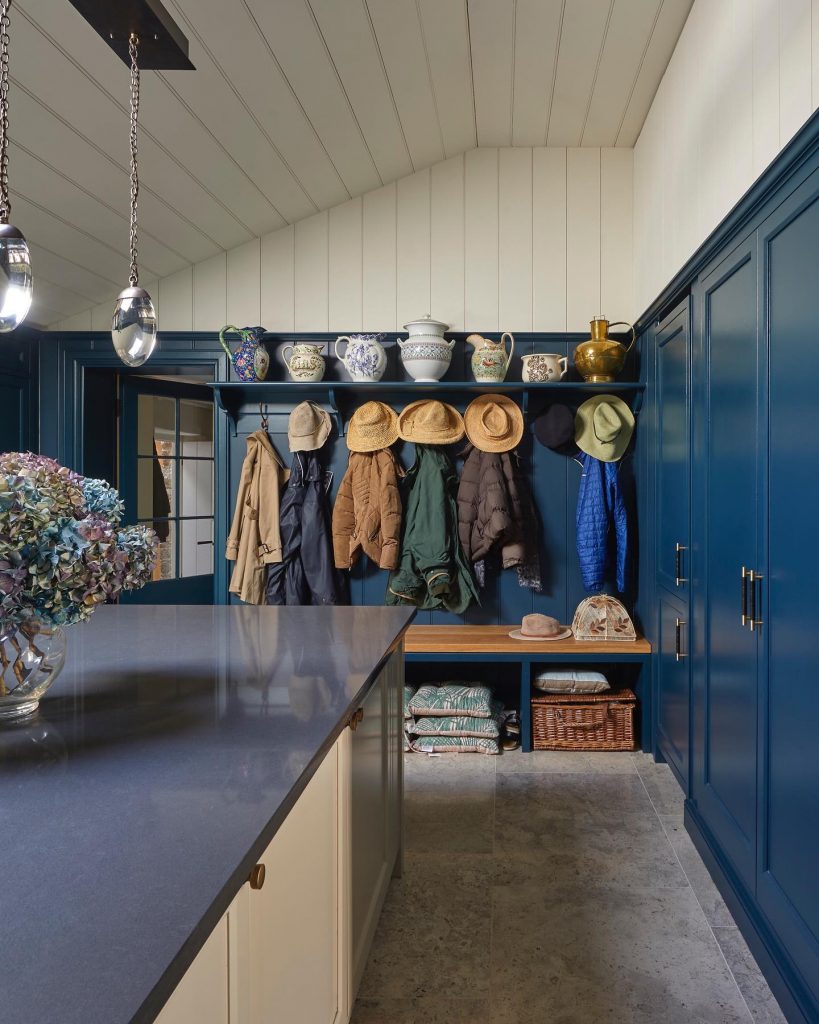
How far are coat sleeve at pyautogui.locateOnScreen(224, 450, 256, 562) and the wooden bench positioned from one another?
3.43 ft

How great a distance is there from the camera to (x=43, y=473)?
1.17 m

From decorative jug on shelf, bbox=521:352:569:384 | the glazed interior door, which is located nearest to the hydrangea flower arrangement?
decorative jug on shelf, bbox=521:352:569:384

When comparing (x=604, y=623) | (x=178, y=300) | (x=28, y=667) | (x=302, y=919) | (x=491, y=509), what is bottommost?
(x=302, y=919)

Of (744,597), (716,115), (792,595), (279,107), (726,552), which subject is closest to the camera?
(792,595)

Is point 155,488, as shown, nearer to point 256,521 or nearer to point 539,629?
point 256,521

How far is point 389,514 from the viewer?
12.3 ft

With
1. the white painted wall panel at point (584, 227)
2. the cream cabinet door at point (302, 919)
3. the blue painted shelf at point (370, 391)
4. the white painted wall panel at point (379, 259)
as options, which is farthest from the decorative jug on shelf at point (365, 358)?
the cream cabinet door at point (302, 919)

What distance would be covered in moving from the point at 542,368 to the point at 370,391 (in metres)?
0.90

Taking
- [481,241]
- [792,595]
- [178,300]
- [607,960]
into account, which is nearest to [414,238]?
[481,241]

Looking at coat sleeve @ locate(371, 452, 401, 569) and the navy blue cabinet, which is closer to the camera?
the navy blue cabinet

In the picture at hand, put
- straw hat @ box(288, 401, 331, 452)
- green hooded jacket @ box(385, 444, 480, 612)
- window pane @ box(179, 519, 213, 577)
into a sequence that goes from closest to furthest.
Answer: green hooded jacket @ box(385, 444, 480, 612) → straw hat @ box(288, 401, 331, 452) → window pane @ box(179, 519, 213, 577)

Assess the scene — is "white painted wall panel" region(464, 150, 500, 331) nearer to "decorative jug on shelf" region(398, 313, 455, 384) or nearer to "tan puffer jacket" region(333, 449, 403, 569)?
"decorative jug on shelf" region(398, 313, 455, 384)

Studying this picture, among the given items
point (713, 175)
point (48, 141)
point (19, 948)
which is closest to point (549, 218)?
point (713, 175)

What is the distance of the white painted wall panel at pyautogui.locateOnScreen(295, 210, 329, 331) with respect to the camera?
3967 mm
